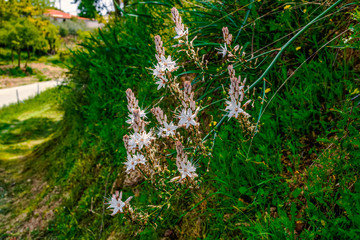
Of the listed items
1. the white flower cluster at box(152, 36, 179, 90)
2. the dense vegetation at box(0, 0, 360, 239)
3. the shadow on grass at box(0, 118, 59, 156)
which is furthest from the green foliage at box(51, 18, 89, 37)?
the white flower cluster at box(152, 36, 179, 90)

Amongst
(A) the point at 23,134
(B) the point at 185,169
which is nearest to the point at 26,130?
(A) the point at 23,134

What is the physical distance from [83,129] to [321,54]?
376cm

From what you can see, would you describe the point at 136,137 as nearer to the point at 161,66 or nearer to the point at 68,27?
the point at 161,66

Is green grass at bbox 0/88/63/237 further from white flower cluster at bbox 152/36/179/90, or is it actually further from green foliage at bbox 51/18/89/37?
green foliage at bbox 51/18/89/37

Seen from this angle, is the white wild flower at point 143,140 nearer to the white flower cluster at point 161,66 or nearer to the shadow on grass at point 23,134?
the white flower cluster at point 161,66

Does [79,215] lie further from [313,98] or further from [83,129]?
[313,98]

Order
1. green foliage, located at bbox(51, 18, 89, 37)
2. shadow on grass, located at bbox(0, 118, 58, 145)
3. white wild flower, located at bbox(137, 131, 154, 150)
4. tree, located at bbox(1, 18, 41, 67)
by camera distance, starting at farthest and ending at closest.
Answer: green foliage, located at bbox(51, 18, 89, 37)
tree, located at bbox(1, 18, 41, 67)
shadow on grass, located at bbox(0, 118, 58, 145)
white wild flower, located at bbox(137, 131, 154, 150)

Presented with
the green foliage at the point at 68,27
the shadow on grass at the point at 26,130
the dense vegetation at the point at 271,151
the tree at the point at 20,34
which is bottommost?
the shadow on grass at the point at 26,130

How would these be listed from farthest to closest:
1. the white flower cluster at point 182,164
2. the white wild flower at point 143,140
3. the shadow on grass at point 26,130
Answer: the shadow on grass at point 26,130
the white wild flower at point 143,140
the white flower cluster at point 182,164

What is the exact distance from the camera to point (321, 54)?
1.74 metres

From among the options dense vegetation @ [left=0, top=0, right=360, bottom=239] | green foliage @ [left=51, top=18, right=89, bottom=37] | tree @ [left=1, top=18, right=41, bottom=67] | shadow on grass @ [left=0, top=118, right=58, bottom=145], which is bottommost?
shadow on grass @ [left=0, top=118, right=58, bottom=145]

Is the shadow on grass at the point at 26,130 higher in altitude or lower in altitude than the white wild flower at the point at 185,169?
lower

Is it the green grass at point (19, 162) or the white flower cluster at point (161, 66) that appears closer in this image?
the white flower cluster at point (161, 66)

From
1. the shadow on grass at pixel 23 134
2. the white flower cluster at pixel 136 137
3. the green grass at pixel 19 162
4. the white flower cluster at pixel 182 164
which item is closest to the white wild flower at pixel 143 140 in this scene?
the white flower cluster at pixel 136 137
